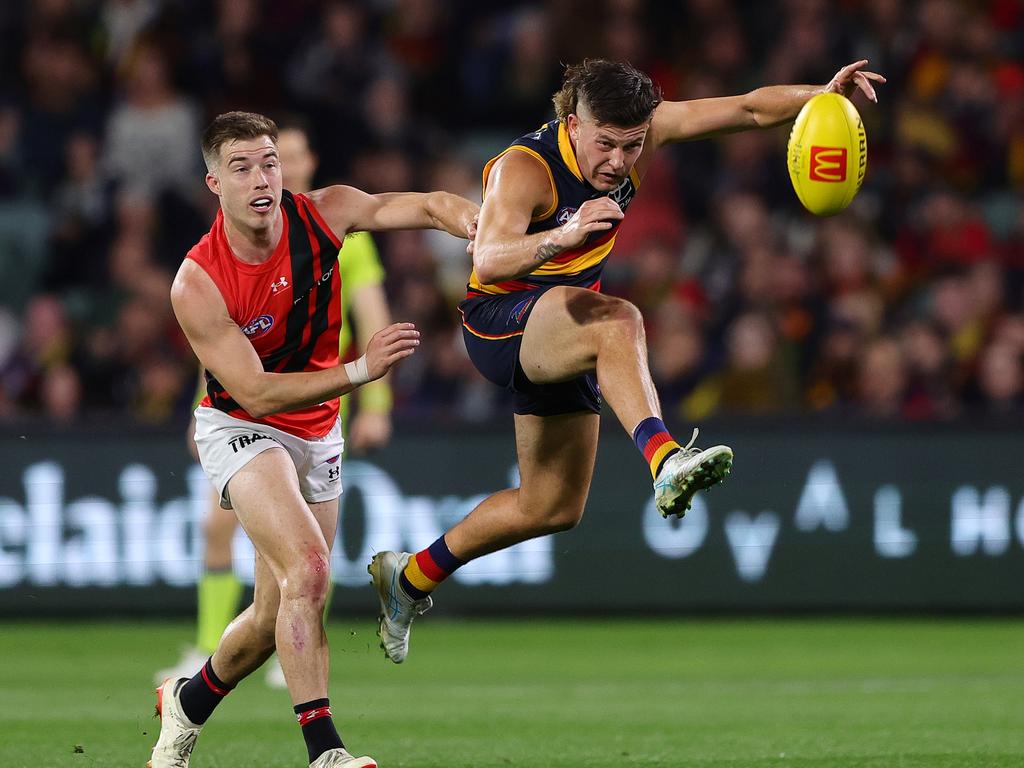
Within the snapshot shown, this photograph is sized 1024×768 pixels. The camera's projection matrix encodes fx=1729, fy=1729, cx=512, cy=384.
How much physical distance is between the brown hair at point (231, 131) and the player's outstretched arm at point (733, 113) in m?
1.61

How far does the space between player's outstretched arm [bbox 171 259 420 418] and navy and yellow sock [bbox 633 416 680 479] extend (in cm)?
87

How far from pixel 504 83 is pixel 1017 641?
6.89 metres

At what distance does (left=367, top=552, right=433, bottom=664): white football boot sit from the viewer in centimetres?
741

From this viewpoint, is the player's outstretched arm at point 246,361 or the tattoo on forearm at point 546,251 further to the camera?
the tattoo on forearm at point 546,251

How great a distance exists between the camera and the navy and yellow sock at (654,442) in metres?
5.84

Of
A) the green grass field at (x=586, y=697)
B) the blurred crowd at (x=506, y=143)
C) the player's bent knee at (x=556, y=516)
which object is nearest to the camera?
the green grass field at (x=586, y=697)

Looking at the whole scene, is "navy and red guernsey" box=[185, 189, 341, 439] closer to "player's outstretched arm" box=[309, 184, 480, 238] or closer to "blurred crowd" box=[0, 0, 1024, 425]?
"player's outstretched arm" box=[309, 184, 480, 238]

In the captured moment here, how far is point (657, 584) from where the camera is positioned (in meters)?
11.6

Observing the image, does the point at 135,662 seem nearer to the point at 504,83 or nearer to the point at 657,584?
the point at 657,584

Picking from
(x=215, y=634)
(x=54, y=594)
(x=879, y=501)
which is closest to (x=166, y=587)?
(x=54, y=594)

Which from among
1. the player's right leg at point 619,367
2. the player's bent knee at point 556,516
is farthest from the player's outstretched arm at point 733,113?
the player's bent knee at point 556,516

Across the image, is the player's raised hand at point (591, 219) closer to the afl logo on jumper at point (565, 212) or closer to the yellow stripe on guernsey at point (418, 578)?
the afl logo on jumper at point (565, 212)

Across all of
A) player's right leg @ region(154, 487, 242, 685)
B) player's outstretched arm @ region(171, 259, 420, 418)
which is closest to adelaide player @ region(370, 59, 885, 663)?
player's outstretched arm @ region(171, 259, 420, 418)

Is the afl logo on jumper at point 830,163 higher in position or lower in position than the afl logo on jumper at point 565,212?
higher
